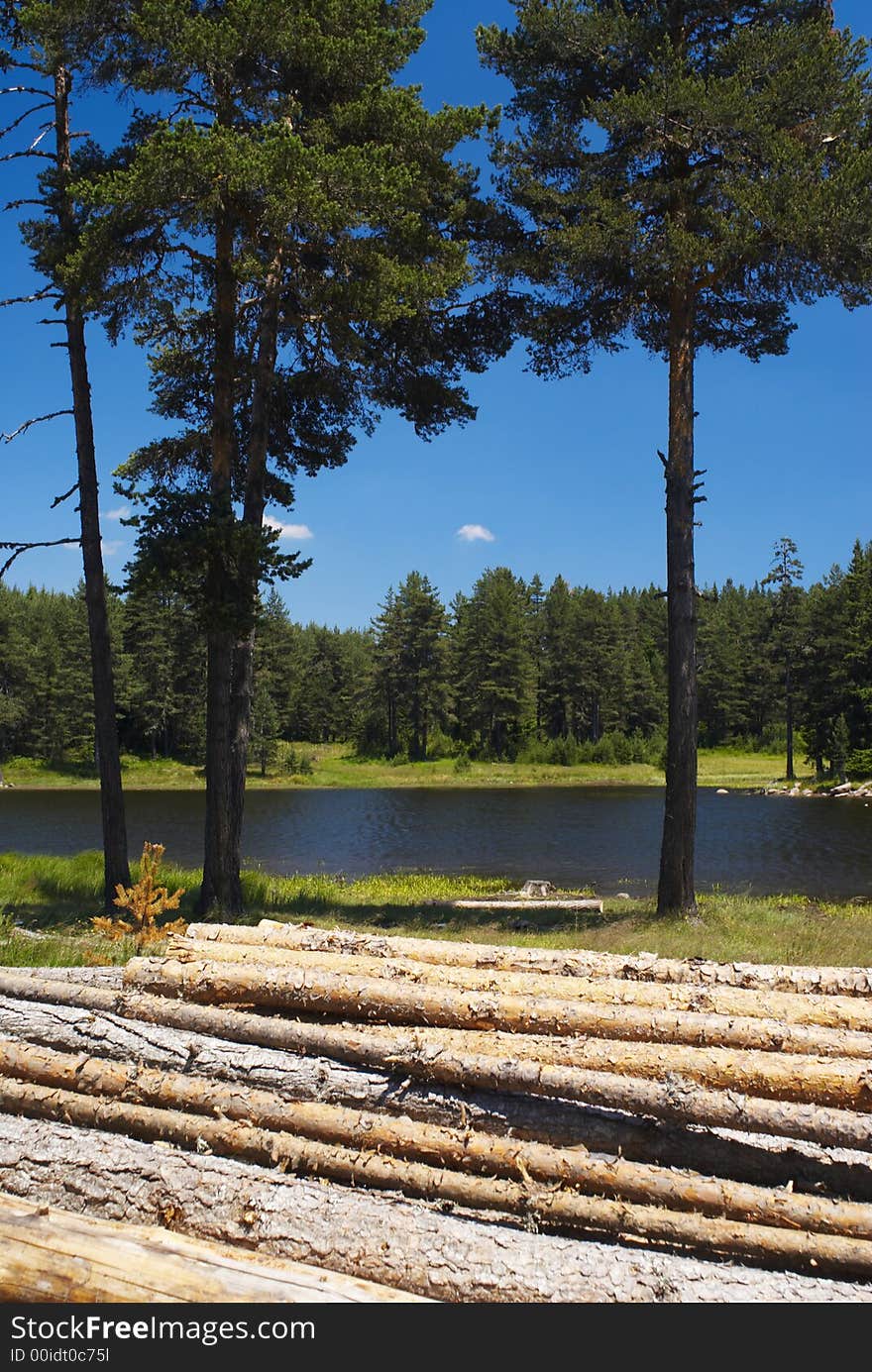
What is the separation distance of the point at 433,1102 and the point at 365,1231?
823 millimetres

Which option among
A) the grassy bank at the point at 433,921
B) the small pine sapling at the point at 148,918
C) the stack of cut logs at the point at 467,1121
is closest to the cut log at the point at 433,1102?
the stack of cut logs at the point at 467,1121

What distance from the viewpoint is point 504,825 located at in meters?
37.4

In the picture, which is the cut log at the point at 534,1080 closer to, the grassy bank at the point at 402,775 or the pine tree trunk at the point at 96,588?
the pine tree trunk at the point at 96,588

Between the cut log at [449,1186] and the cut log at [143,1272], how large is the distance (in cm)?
67

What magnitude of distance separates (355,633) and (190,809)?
3898 inches

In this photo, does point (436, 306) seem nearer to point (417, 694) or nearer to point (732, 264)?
point (732, 264)

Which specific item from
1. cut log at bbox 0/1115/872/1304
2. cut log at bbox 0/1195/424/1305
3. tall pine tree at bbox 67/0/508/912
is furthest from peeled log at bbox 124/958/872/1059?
tall pine tree at bbox 67/0/508/912

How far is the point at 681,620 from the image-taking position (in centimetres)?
1357

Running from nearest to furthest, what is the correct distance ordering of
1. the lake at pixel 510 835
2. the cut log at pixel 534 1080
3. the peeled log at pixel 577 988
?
the cut log at pixel 534 1080
the peeled log at pixel 577 988
the lake at pixel 510 835

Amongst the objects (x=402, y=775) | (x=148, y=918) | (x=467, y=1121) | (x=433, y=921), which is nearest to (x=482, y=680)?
(x=402, y=775)

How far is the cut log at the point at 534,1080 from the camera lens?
4.52m

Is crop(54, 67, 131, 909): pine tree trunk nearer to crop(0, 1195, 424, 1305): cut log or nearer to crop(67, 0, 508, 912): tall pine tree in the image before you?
crop(67, 0, 508, 912): tall pine tree

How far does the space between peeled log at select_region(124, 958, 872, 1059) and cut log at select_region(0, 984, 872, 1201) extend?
0.70 feet

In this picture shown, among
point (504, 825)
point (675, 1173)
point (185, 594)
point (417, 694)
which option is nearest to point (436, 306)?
point (185, 594)
